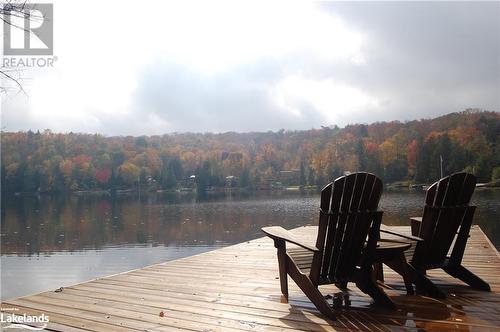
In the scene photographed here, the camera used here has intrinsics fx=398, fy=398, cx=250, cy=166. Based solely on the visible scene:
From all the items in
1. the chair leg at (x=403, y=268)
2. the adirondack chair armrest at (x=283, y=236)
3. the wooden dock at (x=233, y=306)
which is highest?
the adirondack chair armrest at (x=283, y=236)

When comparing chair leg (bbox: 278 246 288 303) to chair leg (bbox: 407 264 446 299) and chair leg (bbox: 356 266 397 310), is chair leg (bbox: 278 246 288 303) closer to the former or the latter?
chair leg (bbox: 356 266 397 310)

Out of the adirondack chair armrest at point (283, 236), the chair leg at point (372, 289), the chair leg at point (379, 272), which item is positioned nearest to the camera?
the adirondack chair armrest at point (283, 236)

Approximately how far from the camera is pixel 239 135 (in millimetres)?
81125

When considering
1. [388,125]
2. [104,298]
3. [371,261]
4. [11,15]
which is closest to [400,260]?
[371,261]

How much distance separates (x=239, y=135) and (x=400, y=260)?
257 ft

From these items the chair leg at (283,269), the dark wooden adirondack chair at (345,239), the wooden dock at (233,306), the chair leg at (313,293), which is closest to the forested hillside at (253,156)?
the wooden dock at (233,306)

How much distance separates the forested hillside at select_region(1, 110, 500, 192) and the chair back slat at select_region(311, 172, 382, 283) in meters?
45.7

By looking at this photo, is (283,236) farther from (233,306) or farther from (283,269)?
(233,306)

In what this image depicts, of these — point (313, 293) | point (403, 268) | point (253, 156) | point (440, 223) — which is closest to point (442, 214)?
point (440, 223)

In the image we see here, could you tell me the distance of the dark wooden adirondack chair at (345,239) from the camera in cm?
273

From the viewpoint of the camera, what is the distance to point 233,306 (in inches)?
123

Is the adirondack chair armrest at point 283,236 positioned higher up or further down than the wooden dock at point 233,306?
higher up

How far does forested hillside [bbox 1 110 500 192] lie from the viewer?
50469 mm

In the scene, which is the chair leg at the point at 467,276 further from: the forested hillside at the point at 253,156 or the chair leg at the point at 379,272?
the forested hillside at the point at 253,156
